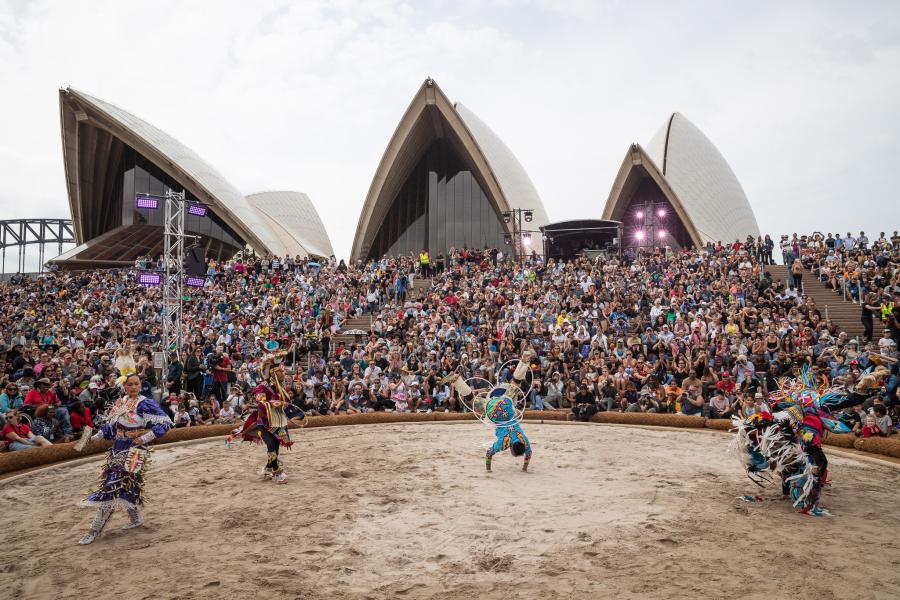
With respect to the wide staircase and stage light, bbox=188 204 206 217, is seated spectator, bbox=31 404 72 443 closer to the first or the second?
stage light, bbox=188 204 206 217

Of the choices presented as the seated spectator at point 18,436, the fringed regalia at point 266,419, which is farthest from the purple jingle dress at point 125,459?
the seated spectator at point 18,436

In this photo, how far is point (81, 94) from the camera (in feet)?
117

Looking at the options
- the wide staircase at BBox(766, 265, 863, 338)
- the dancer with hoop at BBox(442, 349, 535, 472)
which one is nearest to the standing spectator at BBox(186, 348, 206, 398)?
the dancer with hoop at BBox(442, 349, 535, 472)

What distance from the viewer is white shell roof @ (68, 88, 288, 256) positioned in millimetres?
37438

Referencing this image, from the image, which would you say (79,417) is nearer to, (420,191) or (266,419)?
(266,419)

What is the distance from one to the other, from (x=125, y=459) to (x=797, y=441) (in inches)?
298

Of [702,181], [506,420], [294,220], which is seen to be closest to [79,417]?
[506,420]

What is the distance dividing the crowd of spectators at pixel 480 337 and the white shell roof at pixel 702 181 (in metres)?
16.1

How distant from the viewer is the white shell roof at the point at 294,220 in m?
45.4

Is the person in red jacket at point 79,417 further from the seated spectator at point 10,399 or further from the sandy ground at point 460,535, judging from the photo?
the sandy ground at point 460,535

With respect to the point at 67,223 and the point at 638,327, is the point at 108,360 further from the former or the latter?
the point at 67,223

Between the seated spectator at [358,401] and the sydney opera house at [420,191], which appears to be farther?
the sydney opera house at [420,191]

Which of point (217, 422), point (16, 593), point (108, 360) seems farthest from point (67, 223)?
point (16, 593)

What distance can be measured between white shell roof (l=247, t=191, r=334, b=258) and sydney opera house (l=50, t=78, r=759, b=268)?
81.9 inches
